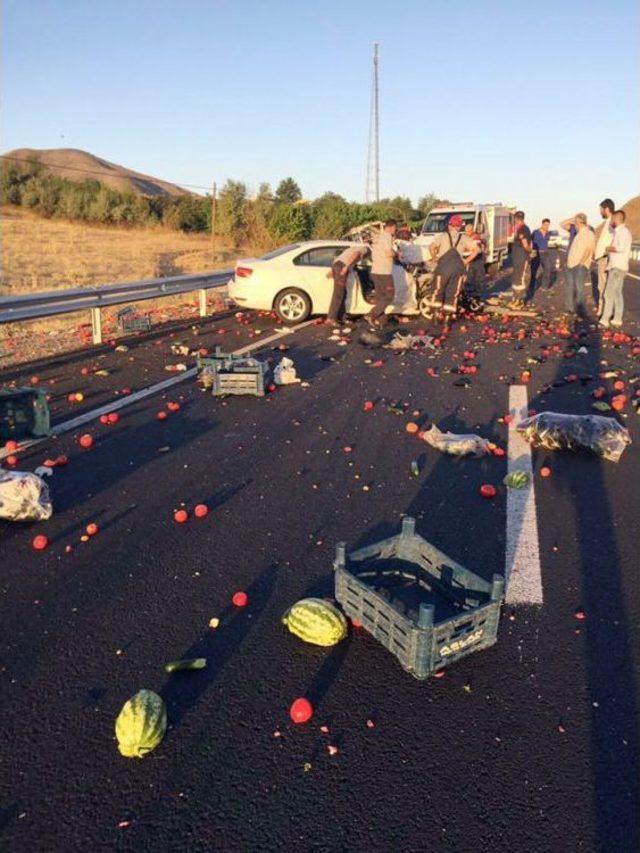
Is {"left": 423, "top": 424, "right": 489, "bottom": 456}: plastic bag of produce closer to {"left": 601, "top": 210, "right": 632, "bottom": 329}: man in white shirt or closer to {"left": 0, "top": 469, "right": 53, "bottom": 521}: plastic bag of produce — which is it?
{"left": 0, "top": 469, "right": 53, "bottom": 521}: plastic bag of produce

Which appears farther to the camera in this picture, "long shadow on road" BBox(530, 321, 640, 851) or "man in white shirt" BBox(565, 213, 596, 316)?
"man in white shirt" BBox(565, 213, 596, 316)

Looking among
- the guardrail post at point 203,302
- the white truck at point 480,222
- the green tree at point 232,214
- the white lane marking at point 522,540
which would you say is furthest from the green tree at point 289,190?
the white lane marking at point 522,540

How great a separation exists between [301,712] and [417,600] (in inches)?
44.5

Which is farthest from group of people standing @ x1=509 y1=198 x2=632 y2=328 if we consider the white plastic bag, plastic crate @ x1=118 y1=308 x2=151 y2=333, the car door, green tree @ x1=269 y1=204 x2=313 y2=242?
green tree @ x1=269 y1=204 x2=313 y2=242

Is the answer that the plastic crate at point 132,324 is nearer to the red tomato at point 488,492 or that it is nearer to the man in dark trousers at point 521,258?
the red tomato at point 488,492

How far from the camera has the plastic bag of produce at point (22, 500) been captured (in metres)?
4.95

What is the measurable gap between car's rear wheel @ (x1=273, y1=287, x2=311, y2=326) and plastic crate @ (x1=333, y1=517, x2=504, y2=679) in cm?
1077

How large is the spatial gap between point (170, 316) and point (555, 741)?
14.4 m

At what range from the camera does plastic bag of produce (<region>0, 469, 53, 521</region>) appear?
4.95 m

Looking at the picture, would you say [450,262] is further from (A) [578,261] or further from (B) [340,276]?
(A) [578,261]

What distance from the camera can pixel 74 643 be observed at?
12.0 feet

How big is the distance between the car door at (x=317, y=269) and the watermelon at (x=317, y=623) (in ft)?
36.5

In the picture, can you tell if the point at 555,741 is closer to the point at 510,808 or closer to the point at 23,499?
the point at 510,808

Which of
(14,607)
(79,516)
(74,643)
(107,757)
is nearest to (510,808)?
(107,757)
